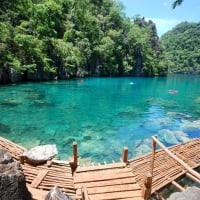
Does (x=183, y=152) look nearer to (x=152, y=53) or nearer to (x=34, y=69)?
(x=34, y=69)

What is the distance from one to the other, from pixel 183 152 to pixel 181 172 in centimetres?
158

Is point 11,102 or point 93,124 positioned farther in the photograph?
point 11,102

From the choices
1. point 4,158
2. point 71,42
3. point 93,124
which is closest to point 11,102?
point 93,124

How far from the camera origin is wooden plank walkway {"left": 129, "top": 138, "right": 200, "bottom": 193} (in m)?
6.67

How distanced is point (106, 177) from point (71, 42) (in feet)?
143

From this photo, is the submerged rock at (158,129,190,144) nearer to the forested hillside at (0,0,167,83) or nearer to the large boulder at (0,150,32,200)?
the large boulder at (0,150,32,200)

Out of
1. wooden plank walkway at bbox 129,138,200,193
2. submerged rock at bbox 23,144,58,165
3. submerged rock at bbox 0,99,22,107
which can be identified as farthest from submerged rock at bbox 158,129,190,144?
submerged rock at bbox 0,99,22,107

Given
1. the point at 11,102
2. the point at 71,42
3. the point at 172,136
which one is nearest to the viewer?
the point at 172,136

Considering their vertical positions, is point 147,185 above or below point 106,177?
above

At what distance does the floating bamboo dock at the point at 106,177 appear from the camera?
564 centimetres

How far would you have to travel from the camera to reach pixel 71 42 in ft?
156

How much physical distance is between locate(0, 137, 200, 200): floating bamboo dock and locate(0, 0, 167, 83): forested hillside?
14267 mm

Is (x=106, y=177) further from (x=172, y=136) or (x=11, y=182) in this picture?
(x=172, y=136)

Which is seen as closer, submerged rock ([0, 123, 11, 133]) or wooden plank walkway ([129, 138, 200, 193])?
wooden plank walkway ([129, 138, 200, 193])
